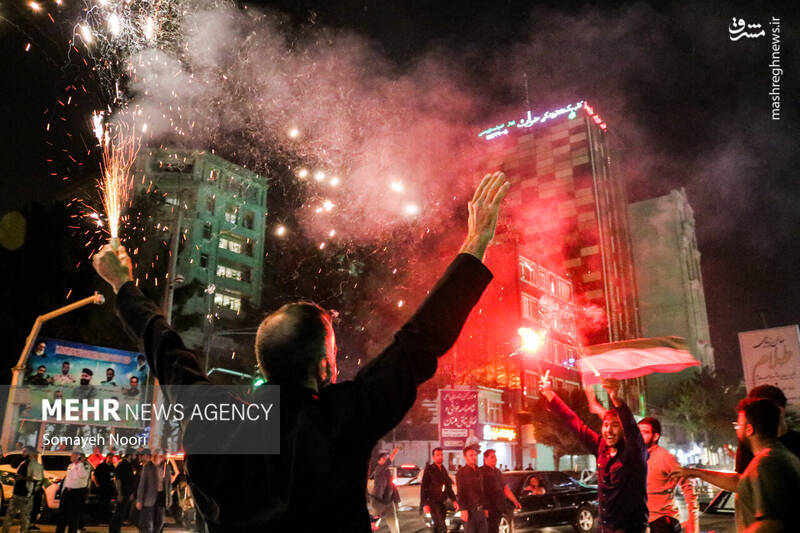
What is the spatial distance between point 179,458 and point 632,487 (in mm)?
13215

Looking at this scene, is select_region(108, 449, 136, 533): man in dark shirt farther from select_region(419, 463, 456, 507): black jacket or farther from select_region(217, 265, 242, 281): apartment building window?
select_region(217, 265, 242, 281): apartment building window

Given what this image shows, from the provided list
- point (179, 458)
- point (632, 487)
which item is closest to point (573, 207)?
point (179, 458)

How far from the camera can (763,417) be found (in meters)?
3.73

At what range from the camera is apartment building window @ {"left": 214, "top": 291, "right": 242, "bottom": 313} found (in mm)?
51375

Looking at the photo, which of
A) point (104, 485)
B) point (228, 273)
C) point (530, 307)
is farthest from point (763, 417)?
point (228, 273)

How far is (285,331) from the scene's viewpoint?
68.0 inches

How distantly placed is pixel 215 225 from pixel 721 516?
1816 inches

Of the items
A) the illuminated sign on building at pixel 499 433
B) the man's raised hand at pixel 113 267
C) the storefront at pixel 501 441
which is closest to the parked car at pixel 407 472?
the storefront at pixel 501 441

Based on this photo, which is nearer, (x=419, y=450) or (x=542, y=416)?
(x=542, y=416)

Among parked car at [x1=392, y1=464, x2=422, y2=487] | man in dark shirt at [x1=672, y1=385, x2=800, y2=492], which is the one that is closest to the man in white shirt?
man in dark shirt at [x1=672, y1=385, x2=800, y2=492]

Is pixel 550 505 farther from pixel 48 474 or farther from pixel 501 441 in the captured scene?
pixel 501 441

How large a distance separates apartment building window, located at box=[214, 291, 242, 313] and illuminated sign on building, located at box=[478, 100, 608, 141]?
51.2 m

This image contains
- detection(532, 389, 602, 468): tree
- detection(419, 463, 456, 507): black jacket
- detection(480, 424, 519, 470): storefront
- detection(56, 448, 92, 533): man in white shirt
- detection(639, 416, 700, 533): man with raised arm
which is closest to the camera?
detection(639, 416, 700, 533): man with raised arm

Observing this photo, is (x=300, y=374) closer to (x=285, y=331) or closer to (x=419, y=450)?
(x=285, y=331)
